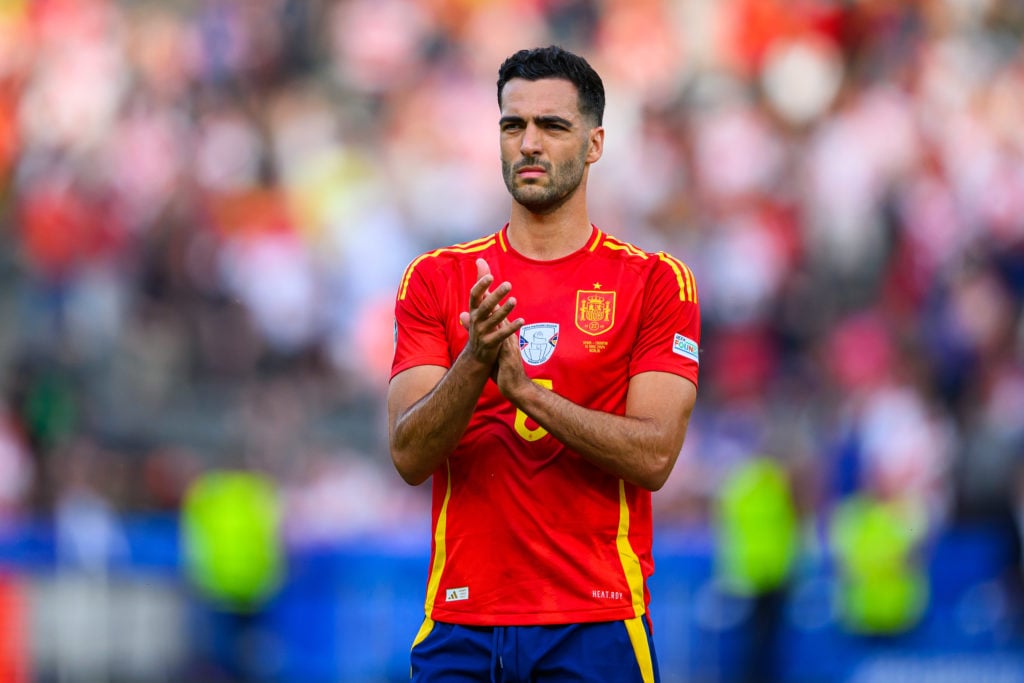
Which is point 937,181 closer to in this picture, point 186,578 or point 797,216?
point 797,216

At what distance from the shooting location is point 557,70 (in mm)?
4918

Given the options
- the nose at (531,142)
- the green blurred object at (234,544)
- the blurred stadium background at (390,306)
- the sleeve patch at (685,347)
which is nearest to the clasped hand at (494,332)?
the nose at (531,142)

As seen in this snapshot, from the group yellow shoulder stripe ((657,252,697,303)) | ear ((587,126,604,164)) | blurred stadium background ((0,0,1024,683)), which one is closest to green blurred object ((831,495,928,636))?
blurred stadium background ((0,0,1024,683))

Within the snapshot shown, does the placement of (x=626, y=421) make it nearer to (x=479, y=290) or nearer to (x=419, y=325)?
(x=479, y=290)

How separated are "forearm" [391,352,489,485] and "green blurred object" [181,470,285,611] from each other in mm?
8144

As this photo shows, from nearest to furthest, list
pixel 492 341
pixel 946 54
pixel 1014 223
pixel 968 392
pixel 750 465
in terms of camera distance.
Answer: pixel 492 341
pixel 750 465
pixel 968 392
pixel 1014 223
pixel 946 54

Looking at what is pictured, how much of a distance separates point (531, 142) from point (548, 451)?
2.98ft

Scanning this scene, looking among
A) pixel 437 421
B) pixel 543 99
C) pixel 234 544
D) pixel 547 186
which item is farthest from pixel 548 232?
pixel 234 544

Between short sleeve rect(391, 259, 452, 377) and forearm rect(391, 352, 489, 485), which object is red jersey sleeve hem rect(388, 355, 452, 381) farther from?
forearm rect(391, 352, 489, 485)

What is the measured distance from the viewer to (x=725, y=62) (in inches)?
663

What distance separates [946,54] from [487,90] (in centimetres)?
460

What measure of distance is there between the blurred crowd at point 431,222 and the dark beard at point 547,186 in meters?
7.97

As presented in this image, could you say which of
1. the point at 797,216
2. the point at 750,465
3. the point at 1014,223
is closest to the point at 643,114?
the point at 797,216

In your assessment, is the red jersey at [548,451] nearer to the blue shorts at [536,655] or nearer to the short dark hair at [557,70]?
the blue shorts at [536,655]
